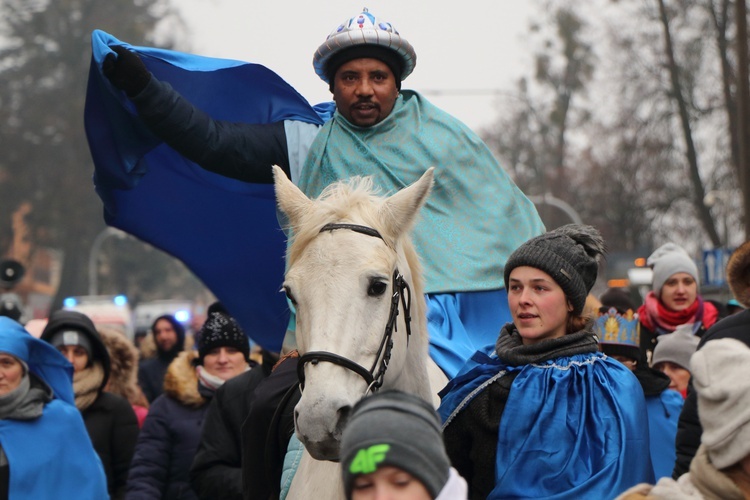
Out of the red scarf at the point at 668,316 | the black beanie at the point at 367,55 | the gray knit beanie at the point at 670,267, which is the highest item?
the black beanie at the point at 367,55

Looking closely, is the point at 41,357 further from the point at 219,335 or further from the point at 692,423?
the point at 692,423

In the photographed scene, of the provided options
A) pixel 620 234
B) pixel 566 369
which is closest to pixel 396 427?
pixel 566 369

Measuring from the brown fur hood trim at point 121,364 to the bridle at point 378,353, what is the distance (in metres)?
5.62

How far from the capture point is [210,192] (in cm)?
670

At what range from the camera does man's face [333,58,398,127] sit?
5.68m

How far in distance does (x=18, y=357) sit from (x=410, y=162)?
2.83 meters

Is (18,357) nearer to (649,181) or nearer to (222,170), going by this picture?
(222,170)

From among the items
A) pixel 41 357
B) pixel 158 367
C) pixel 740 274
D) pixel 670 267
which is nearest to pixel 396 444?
pixel 740 274

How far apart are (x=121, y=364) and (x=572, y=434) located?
6.12 meters

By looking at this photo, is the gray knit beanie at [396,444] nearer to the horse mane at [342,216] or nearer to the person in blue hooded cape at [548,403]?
the person in blue hooded cape at [548,403]

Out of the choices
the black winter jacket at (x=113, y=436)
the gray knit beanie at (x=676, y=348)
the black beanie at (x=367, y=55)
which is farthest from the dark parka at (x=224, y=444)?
the gray knit beanie at (x=676, y=348)

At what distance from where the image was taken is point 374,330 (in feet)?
14.1

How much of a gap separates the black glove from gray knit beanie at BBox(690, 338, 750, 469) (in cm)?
316

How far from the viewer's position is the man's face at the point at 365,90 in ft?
18.6
